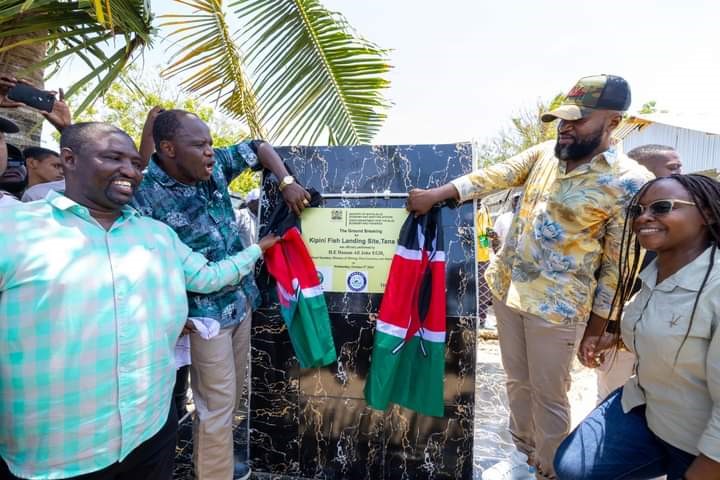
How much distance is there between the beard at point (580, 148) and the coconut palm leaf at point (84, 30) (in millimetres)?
2767

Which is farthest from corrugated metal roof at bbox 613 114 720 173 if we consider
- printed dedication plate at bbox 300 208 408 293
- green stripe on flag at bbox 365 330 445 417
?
green stripe on flag at bbox 365 330 445 417

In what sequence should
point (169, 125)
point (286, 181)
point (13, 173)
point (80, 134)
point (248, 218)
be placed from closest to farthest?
point (80, 134) → point (169, 125) → point (13, 173) → point (286, 181) → point (248, 218)

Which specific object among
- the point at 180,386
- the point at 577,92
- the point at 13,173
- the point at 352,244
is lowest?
the point at 180,386

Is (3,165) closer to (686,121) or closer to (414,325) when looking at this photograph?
(414,325)

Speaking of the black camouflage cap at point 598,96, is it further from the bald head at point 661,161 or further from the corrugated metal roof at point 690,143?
the corrugated metal roof at point 690,143

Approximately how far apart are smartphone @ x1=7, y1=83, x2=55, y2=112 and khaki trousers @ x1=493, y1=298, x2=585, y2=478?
2.73 m

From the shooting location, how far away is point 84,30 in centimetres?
313

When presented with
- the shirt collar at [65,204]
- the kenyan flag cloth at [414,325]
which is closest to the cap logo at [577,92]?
the kenyan flag cloth at [414,325]

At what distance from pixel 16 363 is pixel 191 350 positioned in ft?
3.29

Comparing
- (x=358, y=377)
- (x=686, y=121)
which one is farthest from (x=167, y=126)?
(x=686, y=121)

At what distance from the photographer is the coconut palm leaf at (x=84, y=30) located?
2934 millimetres

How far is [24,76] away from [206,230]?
2126 millimetres

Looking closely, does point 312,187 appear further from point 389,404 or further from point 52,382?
point 52,382

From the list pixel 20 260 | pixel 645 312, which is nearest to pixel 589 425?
pixel 645 312
